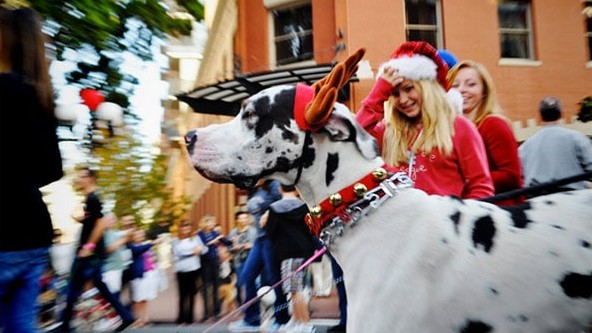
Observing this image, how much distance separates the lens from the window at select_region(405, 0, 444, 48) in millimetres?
11914

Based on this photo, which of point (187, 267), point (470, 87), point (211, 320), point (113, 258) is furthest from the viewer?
point (187, 267)

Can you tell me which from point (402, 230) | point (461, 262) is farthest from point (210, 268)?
point (461, 262)

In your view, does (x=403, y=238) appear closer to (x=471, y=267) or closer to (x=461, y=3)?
(x=471, y=267)

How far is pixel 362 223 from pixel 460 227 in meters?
0.37

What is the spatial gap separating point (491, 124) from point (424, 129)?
60cm

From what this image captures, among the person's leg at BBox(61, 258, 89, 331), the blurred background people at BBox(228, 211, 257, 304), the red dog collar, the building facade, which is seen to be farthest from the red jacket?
the building facade

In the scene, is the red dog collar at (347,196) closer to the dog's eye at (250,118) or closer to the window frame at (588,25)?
the dog's eye at (250,118)

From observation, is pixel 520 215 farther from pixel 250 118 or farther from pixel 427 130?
pixel 250 118

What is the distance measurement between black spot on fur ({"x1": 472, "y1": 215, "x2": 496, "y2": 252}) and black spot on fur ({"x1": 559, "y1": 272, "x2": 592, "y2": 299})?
281mm

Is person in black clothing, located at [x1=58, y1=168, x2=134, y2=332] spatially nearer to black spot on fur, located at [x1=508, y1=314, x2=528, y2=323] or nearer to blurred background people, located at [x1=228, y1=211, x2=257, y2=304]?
blurred background people, located at [x1=228, y1=211, x2=257, y2=304]

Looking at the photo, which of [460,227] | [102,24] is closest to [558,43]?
[102,24]

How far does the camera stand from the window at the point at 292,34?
41.1 feet

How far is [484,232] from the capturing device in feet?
6.54

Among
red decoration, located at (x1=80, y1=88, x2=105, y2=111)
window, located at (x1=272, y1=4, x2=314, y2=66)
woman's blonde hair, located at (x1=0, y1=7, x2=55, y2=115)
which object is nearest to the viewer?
woman's blonde hair, located at (x1=0, y1=7, x2=55, y2=115)
